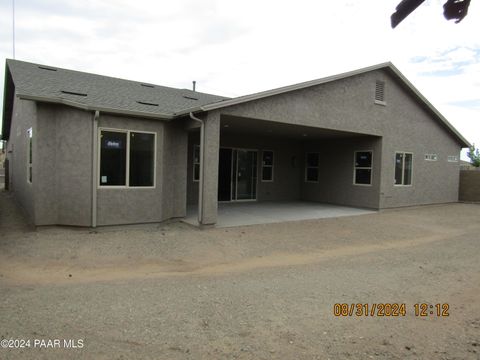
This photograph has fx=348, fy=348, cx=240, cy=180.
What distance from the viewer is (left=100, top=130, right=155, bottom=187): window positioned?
29.1 ft

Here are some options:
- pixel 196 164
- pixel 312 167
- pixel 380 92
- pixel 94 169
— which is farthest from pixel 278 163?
pixel 94 169

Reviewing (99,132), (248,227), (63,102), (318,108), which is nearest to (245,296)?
(248,227)

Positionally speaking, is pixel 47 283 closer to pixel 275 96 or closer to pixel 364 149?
pixel 275 96

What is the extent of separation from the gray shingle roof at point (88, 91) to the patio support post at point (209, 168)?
1140mm

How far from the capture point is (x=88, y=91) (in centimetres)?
1005

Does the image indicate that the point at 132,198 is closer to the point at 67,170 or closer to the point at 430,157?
the point at 67,170

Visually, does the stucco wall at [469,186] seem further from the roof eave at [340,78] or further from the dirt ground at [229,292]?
the dirt ground at [229,292]

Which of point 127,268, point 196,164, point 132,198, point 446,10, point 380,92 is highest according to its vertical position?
point 380,92

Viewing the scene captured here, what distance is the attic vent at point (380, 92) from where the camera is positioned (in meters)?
13.9

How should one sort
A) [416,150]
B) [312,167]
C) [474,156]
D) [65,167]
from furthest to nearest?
[474,156] < [312,167] < [416,150] < [65,167]

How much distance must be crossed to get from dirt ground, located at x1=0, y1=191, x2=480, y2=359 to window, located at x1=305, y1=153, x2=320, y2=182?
7.39 m

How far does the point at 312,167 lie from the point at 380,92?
467cm

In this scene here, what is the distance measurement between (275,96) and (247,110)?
1.16 meters

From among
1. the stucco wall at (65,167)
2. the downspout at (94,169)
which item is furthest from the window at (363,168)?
the stucco wall at (65,167)
